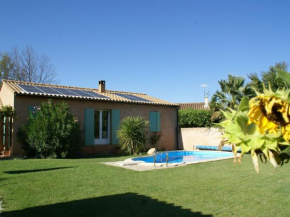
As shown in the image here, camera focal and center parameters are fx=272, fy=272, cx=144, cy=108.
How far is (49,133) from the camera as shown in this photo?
525 inches

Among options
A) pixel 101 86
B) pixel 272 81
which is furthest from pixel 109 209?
pixel 101 86

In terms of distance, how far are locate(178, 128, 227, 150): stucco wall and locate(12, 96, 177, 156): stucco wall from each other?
25.3 inches

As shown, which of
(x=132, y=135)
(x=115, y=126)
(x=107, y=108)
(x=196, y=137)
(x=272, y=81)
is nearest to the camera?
(x=272, y=81)

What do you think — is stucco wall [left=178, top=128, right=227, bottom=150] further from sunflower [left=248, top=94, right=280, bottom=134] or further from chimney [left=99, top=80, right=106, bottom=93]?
sunflower [left=248, top=94, right=280, bottom=134]

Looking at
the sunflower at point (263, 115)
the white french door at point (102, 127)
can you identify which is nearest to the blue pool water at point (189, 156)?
the white french door at point (102, 127)

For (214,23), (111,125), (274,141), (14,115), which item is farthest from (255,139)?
(111,125)

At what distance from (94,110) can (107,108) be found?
36.9 inches

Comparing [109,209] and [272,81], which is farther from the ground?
[272,81]

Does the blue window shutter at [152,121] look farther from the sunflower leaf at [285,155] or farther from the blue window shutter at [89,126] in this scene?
the sunflower leaf at [285,155]

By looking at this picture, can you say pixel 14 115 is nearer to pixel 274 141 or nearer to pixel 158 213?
pixel 158 213

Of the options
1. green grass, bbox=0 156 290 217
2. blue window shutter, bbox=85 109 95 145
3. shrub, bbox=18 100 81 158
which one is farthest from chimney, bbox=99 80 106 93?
green grass, bbox=0 156 290 217

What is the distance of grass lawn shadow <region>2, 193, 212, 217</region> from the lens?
16.6ft

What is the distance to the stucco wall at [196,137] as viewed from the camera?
1931 centimetres

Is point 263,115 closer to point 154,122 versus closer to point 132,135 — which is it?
point 132,135
